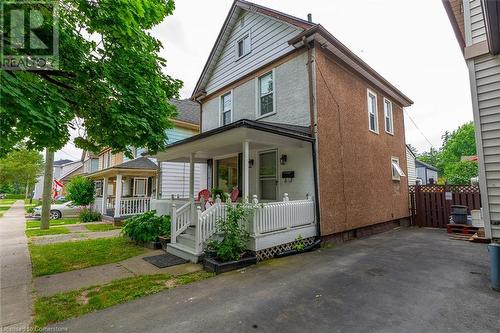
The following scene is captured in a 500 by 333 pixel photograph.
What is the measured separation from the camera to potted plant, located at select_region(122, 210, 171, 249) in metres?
8.13

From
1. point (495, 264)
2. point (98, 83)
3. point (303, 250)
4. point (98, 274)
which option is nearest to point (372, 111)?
point (303, 250)

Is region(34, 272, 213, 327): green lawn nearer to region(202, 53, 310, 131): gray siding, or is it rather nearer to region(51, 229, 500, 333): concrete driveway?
region(51, 229, 500, 333): concrete driveway

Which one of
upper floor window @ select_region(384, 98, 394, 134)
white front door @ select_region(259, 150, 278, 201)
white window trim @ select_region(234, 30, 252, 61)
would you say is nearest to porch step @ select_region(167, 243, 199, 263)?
white front door @ select_region(259, 150, 278, 201)

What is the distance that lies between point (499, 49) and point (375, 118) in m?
7.22

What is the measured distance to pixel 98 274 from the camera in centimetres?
553

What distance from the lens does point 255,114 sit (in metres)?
10.0

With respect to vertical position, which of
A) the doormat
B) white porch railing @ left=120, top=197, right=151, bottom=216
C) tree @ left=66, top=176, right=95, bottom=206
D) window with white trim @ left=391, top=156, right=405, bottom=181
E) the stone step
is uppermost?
window with white trim @ left=391, top=156, right=405, bottom=181

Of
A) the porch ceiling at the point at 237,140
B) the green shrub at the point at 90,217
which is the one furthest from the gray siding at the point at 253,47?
the green shrub at the point at 90,217

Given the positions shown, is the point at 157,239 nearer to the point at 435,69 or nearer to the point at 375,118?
the point at 375,118

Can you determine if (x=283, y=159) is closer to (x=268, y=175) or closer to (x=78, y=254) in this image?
(x=268, y=175)

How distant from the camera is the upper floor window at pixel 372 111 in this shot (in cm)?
1091

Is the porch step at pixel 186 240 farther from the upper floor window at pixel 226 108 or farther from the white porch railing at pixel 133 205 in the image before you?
the white porch railing at pixel 133 205

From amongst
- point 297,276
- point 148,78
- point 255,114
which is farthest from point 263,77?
point 297,276

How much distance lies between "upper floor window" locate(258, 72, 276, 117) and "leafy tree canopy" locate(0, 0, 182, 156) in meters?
4.22
